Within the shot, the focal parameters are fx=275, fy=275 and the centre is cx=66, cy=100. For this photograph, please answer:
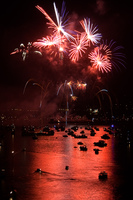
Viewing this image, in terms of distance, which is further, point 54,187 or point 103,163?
point 103,163

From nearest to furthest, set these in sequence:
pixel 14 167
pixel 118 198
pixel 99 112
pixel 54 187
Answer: pixel 118 198, pixel 54 187, pixel 14 167, pixel 99 112

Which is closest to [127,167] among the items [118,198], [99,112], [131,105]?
[118,198]

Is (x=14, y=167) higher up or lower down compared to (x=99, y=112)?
lower down

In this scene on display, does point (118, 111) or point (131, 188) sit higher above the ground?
point (118, 111)

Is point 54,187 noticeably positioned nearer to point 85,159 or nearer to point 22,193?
point 22,193

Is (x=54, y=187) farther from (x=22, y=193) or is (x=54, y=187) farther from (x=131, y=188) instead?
(x=131, y=188)

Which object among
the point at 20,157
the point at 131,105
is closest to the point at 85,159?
the point at 20,157

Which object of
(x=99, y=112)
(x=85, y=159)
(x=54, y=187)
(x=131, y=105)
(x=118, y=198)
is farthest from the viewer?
(x=99, y=112)

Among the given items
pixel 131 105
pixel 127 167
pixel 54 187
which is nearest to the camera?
pixel 54 187

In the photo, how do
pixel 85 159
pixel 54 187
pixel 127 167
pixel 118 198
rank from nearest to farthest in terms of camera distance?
pixel 118 198 → pixel 54 187 → pixel 127 167 → pixel 85 159
